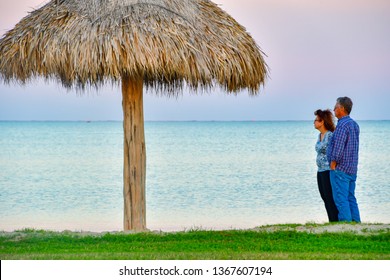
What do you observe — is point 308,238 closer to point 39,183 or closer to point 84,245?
point 84,245

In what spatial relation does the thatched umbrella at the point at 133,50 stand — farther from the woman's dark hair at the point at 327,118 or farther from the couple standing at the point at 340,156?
the couple standing at the point at 340,156

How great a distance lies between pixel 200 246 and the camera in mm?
9445

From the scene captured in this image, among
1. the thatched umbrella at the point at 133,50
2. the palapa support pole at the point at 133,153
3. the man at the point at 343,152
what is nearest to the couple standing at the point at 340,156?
the man at the point at 343,152

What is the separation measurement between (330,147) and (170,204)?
1095 cm

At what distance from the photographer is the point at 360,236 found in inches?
383

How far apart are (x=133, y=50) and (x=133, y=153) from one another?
152 cm

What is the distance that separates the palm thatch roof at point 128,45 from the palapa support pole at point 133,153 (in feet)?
1.06

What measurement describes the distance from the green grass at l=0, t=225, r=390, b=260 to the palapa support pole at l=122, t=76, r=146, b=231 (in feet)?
3.06

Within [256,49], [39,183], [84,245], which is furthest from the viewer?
[39,183]

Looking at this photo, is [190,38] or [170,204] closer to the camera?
[190,38]

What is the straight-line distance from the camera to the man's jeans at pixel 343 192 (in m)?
10.5

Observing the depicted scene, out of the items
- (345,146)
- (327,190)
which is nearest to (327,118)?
(345,146)

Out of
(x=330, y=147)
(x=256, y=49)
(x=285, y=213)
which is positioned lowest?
(x=285, y=213)
